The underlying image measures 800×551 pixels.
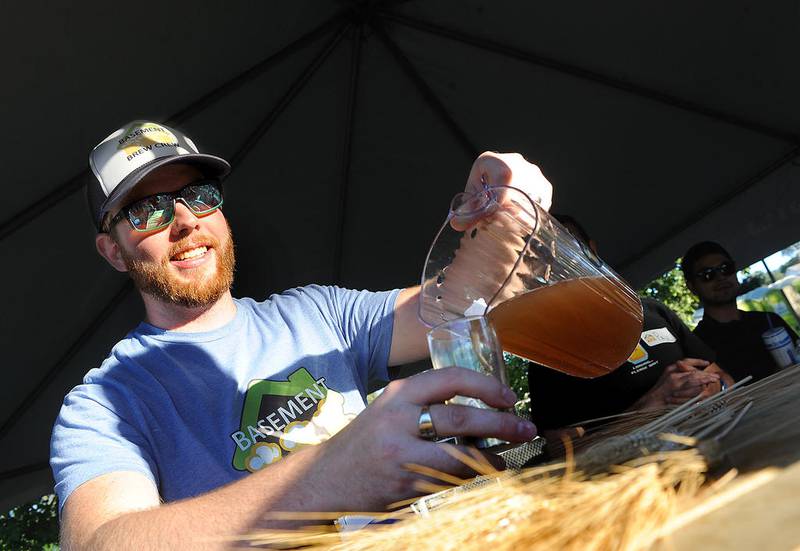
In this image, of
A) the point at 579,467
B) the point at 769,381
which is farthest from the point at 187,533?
the point at 769,381

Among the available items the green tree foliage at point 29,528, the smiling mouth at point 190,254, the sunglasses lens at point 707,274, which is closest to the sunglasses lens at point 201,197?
the smiling mouth at point 190,254

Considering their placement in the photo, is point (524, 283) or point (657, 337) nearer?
point (524, 283)

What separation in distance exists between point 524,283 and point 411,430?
0.33 m

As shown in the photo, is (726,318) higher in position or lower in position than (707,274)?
lower

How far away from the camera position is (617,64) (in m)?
2.73

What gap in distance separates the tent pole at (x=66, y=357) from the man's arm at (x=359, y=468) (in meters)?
2.27

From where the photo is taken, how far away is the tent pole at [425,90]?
2670mm

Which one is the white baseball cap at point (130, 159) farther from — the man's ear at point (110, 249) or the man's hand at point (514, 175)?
the man's hand at point (514, 175)

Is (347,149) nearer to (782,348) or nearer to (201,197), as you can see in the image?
(201,197)

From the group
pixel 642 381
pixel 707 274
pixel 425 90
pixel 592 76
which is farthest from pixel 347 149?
pixel 707 274

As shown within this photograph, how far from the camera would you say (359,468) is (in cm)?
74

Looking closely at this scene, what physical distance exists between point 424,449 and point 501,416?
0.09 meters

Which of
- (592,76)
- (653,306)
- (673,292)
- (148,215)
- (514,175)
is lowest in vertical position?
(653,306)

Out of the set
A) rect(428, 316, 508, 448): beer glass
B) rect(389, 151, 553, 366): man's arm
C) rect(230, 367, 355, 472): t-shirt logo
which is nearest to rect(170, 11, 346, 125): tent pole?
rect(230, 367, 355, 472): t-shirt logo
